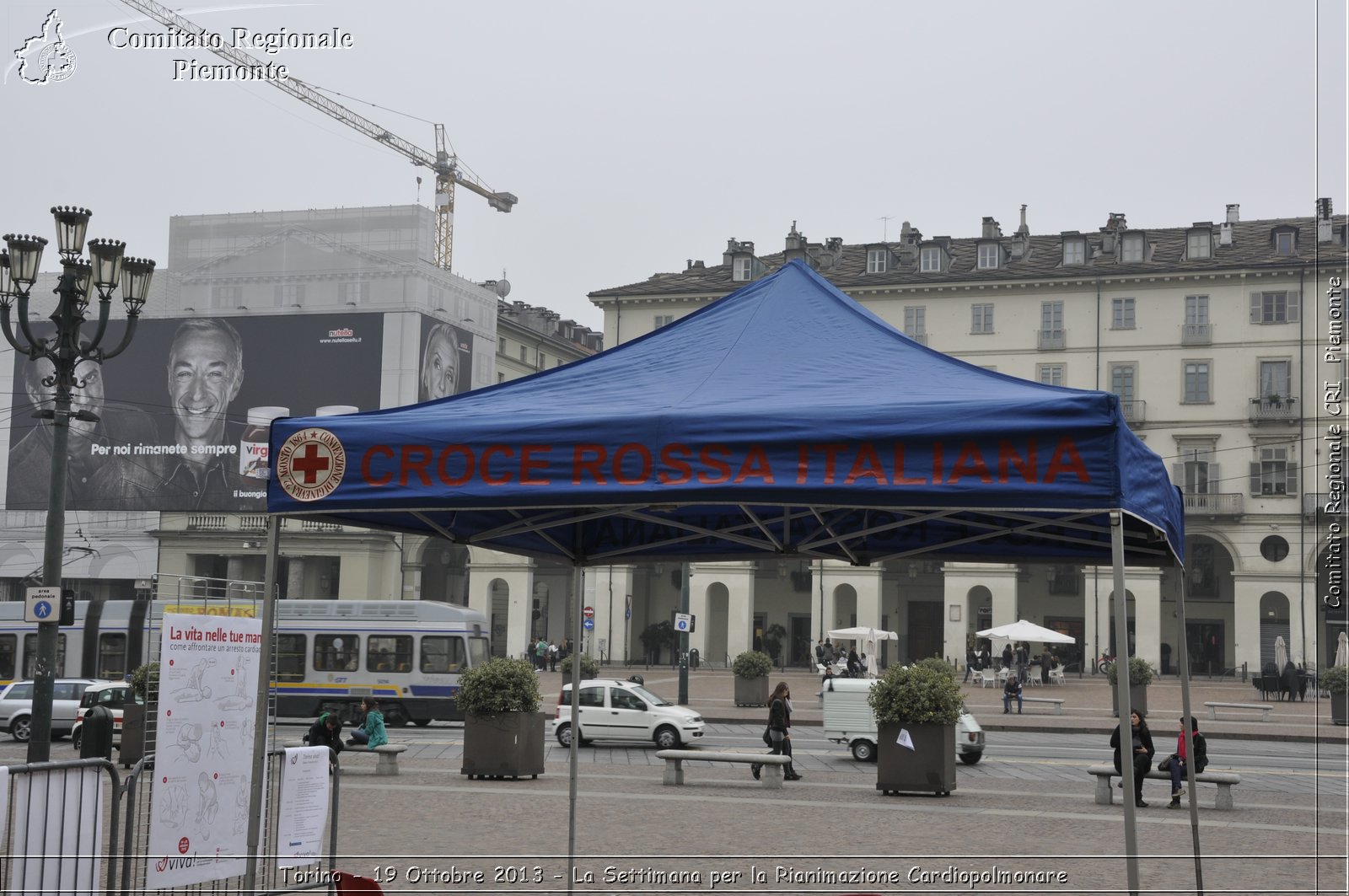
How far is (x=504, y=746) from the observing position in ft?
68.2

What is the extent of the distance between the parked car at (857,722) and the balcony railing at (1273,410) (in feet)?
151

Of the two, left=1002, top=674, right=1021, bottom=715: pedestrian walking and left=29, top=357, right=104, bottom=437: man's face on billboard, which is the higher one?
left=29, top=357, right=104, bottom=437: man's face on billboard

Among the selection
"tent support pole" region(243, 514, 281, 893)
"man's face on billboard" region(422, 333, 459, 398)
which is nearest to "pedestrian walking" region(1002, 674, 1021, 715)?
"tent support pole" region(243, 514, 281, 893)

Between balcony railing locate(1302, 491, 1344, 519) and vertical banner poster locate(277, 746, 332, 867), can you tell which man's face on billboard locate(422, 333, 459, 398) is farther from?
vertical banner poster locate(277, 746, 332, 867)

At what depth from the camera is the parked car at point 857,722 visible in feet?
80.3

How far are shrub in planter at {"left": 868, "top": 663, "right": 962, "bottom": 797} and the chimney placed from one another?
5270 cm

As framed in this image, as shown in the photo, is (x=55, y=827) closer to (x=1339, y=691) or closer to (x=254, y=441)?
(x=1339, y=691)

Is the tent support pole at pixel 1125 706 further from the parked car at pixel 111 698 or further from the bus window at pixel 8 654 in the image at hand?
→ the bus window at pixel 8 654

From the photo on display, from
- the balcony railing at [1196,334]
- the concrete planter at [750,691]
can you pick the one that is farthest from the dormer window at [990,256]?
the concrete planter at [750,691]

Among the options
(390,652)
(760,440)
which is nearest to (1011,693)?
(390,652)

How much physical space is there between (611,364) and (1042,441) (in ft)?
8.97

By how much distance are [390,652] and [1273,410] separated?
155 ft

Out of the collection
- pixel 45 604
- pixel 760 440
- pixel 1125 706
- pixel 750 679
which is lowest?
pixel 750 679

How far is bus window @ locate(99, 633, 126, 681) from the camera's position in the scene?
37.6 meters
